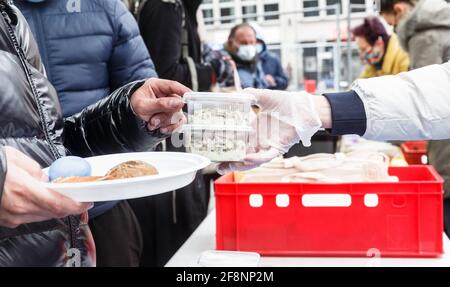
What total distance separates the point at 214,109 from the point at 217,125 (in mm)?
21

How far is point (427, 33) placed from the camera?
1.42 m

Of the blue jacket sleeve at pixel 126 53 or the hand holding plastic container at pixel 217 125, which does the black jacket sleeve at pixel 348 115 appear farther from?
the blue jacket sleeve at pixel 126 53

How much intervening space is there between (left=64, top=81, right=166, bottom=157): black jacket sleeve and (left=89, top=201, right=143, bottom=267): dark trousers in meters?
0.25

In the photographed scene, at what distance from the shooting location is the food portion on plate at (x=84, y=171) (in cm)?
53

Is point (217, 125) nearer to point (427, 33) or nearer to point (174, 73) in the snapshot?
point (174, 73)

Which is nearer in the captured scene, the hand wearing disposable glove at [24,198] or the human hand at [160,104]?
the hand wearing disposable glove at [24,198]

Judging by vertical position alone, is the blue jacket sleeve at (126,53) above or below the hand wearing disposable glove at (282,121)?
above

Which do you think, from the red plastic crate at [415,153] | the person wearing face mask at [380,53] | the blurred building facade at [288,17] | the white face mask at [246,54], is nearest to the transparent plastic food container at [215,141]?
the blurred building facade at [288,17]

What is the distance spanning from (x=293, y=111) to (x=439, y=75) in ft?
0.79

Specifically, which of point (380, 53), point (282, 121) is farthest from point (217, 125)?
point (380, 53)

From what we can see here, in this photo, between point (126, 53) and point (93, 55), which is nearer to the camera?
point (93, 55)

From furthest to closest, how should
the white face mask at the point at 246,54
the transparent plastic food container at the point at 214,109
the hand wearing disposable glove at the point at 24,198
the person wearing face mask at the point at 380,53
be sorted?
the white face mask at the point at 246,54 → the person wearing face mask at the point at 380,53 → the transparent plastic food container at the point at 214,109 → the hand wearing disposable glove at the point at 24,198

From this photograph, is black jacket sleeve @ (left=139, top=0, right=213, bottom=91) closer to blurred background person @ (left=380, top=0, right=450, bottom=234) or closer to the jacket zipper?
the jacket zipper

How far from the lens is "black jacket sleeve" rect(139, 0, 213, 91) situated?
3.35 feet
